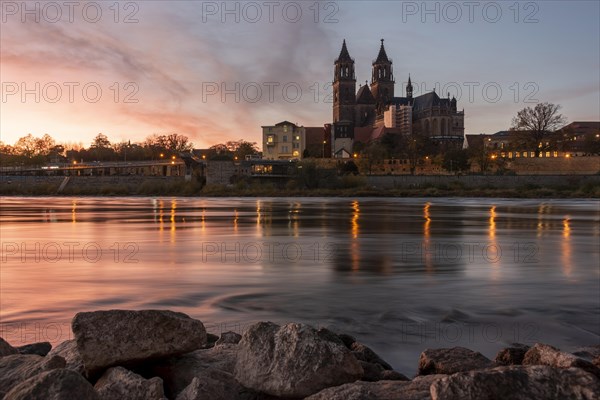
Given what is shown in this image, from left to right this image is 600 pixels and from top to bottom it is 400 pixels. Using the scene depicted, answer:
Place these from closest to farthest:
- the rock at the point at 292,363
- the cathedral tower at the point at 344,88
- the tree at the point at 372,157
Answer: the rock at the point at 292,363, the tree at the point at 372,157, the cathedral tower at the point at 344,88

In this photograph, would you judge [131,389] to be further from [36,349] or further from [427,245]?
[427,245]

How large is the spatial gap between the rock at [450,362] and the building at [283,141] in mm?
156296

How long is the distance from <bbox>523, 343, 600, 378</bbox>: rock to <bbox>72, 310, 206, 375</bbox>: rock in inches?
123

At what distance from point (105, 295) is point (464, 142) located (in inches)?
6943

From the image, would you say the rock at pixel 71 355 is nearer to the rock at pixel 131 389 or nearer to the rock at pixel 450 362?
the rock at pixel 131 389

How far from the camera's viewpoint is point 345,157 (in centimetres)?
16025

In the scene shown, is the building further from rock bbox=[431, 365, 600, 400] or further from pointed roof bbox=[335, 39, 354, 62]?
rock bbox=[431, 365, 600, 400]

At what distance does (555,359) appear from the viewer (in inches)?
203

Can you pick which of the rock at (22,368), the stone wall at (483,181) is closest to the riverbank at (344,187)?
the stone wall at (483,181)

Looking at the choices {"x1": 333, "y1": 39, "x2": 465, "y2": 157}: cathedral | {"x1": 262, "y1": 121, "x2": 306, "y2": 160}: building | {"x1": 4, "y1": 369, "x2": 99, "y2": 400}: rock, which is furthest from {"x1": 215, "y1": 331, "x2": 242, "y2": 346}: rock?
{"x1": 333, "y1": 39, "x2": 465, "y2": 157}: cathedral

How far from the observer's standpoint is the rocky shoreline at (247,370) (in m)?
3.98

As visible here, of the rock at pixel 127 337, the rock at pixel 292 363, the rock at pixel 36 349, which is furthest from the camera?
the rock at pixel 36 349

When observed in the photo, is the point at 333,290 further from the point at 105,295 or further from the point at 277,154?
the point at 277,154

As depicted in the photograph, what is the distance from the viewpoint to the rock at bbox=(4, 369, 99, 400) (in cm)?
410
